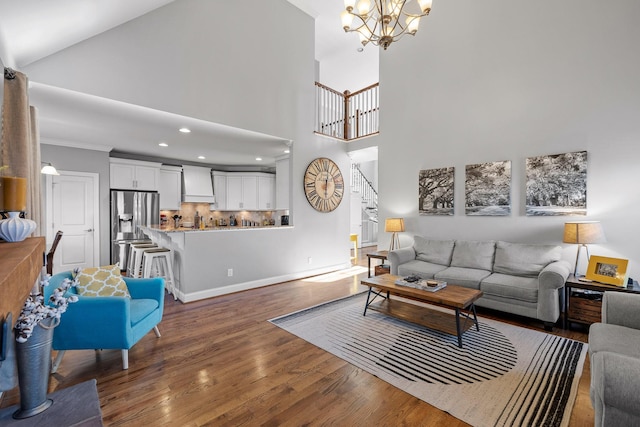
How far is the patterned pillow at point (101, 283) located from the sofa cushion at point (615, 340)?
12.1 ft

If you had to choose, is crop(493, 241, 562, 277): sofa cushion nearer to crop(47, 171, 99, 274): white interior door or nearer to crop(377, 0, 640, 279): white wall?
crop(377, 0, 640, 279): white wall

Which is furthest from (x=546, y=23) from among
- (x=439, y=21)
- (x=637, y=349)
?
(x=637, y=349)

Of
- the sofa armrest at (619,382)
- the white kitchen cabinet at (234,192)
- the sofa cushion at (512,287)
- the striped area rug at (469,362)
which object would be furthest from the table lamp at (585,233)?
the white kitchen cabinet at (234,192)

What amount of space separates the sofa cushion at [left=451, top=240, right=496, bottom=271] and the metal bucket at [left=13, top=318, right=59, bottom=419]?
4233 millimetres

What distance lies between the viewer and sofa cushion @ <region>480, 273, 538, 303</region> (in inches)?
122

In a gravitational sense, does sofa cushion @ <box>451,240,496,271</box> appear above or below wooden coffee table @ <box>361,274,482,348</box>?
above

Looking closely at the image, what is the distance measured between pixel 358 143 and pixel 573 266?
3.97 meters

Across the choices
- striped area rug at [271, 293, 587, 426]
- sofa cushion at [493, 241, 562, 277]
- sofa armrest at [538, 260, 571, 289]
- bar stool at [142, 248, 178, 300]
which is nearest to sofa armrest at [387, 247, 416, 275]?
striped area rug at [271, 293, 587, 426]

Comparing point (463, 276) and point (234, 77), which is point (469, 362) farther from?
point (234, 77)

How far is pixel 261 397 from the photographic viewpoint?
198cm

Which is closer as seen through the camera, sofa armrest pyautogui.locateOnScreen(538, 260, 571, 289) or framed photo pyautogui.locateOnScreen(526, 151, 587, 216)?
sofa armrest pyautogui.locateOnScreen(538, 260, 571, 289)

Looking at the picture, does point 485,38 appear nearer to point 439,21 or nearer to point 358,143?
point 439,21

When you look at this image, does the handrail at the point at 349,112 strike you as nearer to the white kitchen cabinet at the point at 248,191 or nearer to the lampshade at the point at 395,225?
the lampshade at the point at 395,225

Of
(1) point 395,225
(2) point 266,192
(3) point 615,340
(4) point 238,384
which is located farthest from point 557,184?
(2) point 266,192
